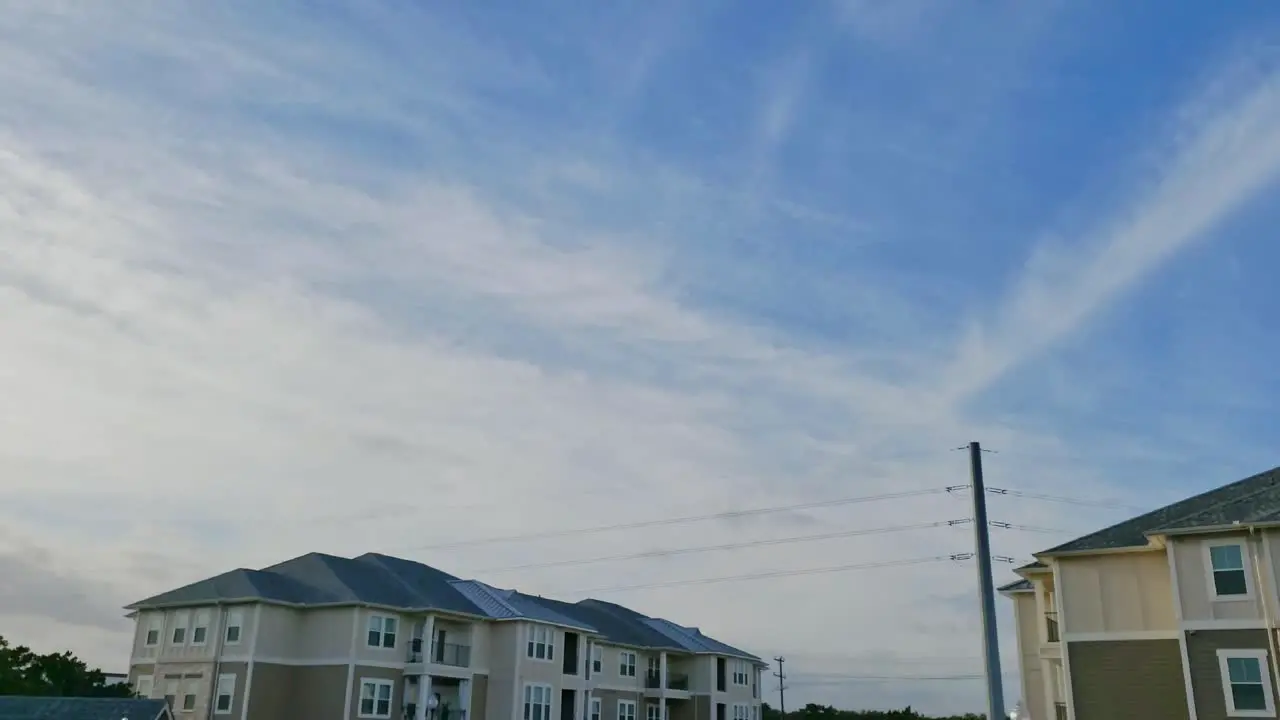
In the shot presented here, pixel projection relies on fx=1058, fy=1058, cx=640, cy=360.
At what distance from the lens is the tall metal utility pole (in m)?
20.3

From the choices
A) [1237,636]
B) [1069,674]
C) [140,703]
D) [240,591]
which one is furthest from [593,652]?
[1237,636]

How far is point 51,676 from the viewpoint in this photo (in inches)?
1639

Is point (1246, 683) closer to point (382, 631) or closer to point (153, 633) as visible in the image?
point (382, 631)

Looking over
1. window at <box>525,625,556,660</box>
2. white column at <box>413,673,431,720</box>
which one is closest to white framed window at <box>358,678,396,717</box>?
white column at <box>413,673,431,720</box>

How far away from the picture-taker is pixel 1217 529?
2653cm

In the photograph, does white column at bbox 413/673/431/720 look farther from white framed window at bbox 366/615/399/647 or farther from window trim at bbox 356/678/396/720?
white framed window at bbox 366/615/399/647

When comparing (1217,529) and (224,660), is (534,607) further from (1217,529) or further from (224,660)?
(1217,529)

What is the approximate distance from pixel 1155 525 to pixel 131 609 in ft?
130

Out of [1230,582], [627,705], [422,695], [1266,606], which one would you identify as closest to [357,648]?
[422,695]

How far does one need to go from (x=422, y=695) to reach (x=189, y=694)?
9012mm

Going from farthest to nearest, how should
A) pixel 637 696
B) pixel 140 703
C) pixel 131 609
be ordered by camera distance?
pixel 637 696 < pixel 131 609 < pixel 140 703

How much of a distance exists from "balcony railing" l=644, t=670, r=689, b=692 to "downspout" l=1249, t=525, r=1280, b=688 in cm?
3804

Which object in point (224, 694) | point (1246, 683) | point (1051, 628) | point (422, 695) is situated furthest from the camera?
point (422, 695)

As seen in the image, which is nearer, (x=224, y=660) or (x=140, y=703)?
(x=140, y=703)
